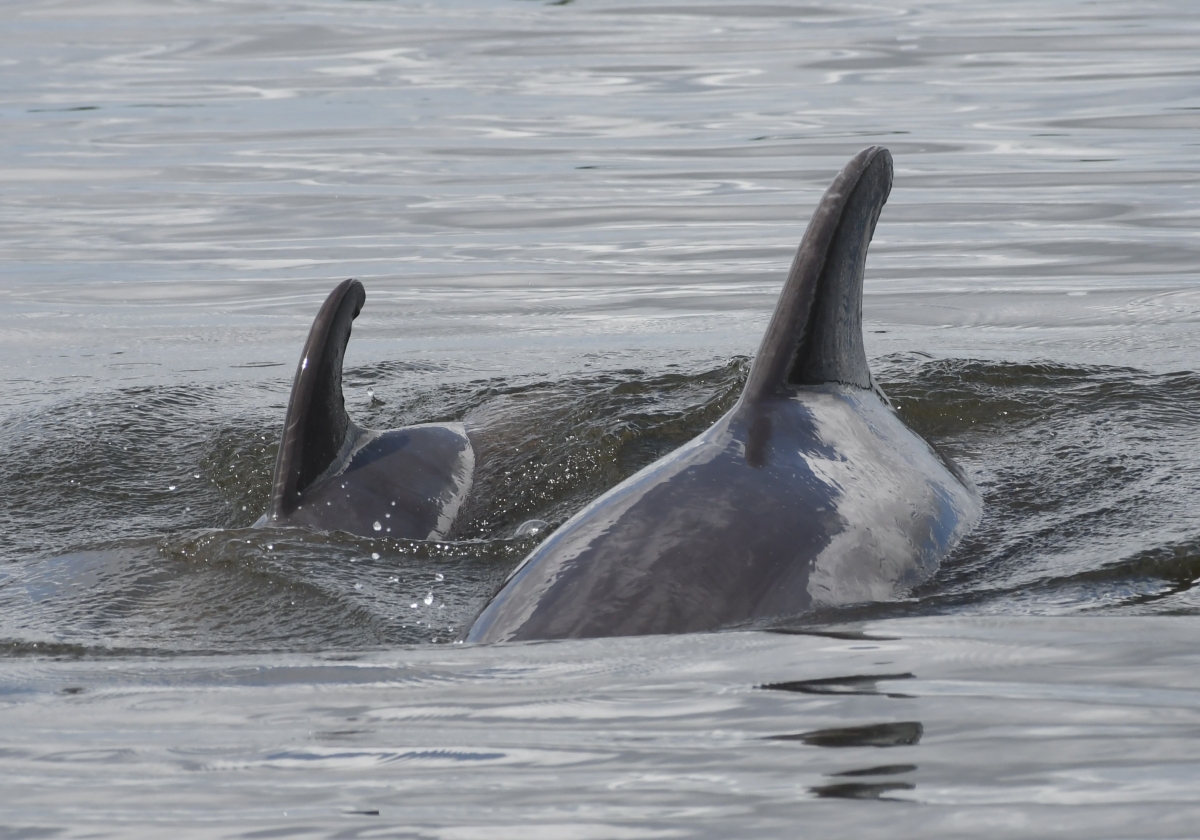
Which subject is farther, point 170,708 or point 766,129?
point 766,129

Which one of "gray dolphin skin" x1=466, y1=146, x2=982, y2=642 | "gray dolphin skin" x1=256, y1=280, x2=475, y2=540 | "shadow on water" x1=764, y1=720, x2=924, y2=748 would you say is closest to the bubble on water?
"gray dolphin skin" x1=256, y1=280, x2=475, y2=540

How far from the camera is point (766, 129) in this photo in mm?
18562

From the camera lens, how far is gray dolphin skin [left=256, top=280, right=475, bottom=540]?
19.4 feet

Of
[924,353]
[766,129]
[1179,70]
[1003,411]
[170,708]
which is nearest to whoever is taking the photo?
[170,708]

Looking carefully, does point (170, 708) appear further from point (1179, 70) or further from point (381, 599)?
point (1179, 70)

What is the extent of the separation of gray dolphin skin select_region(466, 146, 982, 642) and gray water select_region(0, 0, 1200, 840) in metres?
0.14

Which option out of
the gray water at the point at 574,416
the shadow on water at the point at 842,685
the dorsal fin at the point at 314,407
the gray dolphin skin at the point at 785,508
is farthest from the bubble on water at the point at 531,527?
the shadow on water at the point at 842,685

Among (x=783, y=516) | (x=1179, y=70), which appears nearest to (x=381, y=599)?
(x=783, y=516)

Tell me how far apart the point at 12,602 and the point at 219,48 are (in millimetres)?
21544

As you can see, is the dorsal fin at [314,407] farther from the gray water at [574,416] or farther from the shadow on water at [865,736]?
the shadow on water at [865,736]

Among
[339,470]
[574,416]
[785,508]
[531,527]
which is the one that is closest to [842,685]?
[785,508]

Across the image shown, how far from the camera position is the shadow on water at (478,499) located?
4.83 metres

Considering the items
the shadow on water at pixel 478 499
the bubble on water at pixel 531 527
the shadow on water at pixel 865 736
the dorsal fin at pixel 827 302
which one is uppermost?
the dorsal fin at pixel 827 302

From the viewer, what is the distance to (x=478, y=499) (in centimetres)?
656
